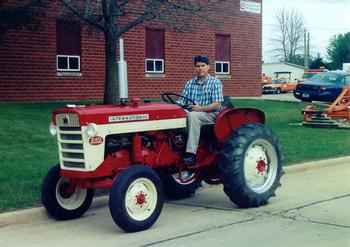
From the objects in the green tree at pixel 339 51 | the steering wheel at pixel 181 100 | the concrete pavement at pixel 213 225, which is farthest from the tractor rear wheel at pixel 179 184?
the green tree at pixel 339 51

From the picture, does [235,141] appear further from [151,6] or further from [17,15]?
[17,15]

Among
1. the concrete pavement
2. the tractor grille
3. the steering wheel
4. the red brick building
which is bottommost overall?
the concrete pavement

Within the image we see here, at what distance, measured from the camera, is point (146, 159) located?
8.09m

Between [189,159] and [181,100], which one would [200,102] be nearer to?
[181,100]

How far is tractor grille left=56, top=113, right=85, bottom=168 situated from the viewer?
7594 mm

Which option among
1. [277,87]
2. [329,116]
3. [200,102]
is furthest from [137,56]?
[277,87]

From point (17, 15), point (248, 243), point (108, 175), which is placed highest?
point (17, 15)

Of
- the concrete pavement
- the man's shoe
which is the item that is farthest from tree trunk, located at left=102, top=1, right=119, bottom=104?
the man's shoe

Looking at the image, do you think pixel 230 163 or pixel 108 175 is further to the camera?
pixel 230 163

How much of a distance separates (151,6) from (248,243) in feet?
33.8

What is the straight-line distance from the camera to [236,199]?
8477 mm

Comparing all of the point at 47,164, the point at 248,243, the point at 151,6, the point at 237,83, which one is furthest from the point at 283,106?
the point at 248,243

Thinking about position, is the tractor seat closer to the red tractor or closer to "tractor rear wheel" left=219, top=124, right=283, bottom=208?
the red tractor

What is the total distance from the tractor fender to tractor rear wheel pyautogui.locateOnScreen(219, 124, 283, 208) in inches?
4.2
